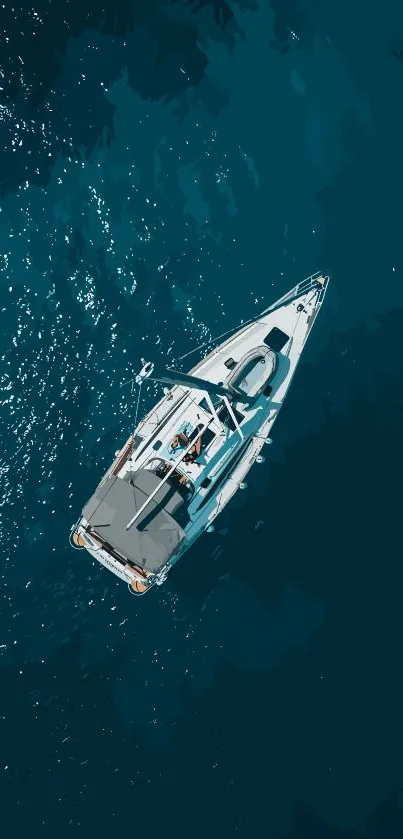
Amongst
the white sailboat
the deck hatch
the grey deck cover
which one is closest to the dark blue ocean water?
the white sailboat

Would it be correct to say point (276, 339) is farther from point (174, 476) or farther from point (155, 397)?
Answer: point (174, 476)

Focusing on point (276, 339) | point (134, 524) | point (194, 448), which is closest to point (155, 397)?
point (194, 448)

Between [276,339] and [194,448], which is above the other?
[276,339]

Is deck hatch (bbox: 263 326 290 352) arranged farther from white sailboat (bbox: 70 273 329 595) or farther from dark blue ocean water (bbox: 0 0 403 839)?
dark blue ocean water (bbox: 0 0 403 839)

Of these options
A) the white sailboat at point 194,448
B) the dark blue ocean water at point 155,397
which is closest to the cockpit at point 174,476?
the white sailboat at point 194,448

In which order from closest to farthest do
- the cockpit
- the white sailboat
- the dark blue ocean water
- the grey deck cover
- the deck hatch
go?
the grey deck cover
the white sailboat
the cockpit
the deck hatch
the dark blue ocean water

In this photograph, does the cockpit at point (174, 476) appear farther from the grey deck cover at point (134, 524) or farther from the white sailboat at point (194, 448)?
the grey deck cover at point (134, 524)

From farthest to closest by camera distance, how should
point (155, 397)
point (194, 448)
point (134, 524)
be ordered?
point (155, 397)
point (194, 448)
point (134, 524)

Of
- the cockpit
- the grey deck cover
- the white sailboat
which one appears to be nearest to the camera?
the grey deck cover
